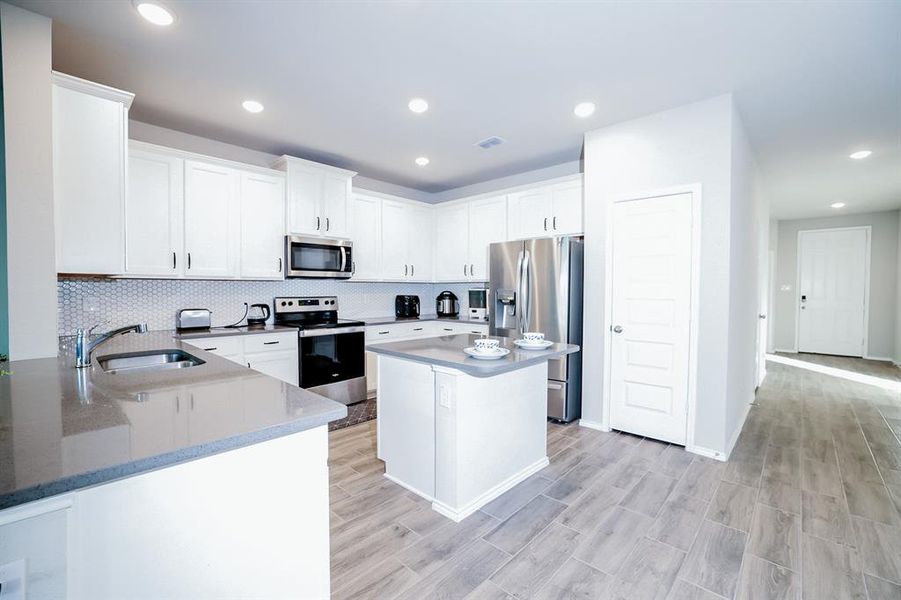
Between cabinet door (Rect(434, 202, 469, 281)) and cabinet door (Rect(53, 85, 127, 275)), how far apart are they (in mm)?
3429

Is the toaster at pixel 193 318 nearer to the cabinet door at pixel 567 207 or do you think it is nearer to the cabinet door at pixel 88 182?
the cabinet door at pixel 88 182

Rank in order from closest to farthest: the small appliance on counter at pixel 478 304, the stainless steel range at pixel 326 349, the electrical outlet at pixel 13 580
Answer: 1. the electrical outlet at pixel 13 580
2. the stainless steel range at pixel 326 349
3. the small appliance on counter at pixel 478 304

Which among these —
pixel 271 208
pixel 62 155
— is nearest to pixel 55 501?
pixel 62 155

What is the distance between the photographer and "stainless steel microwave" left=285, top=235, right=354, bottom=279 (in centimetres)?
385

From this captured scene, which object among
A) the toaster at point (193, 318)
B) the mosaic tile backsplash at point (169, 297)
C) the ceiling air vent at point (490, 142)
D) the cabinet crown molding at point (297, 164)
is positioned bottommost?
the toaster at point (193, 318)

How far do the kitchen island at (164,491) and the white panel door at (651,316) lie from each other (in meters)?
2.86

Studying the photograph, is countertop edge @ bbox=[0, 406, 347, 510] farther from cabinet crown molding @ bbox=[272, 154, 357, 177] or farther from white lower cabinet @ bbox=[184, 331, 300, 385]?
cabinet crown molding @ bbox=[272, 154, 357, 177]

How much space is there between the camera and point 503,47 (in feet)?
7.46

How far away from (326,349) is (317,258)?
37.4 inches

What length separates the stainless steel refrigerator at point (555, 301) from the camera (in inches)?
143

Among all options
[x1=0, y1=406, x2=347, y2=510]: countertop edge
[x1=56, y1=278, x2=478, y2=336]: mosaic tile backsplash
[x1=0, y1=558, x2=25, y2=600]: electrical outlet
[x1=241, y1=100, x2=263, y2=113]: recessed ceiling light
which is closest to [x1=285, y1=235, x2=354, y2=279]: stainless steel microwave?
[x1=56, y1=278, x2=478, y2=336]: mosaic tile backsplash

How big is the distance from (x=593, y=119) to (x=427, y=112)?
1383mm

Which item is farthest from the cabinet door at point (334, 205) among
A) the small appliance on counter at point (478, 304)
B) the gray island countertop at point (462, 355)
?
the gray island countertop at point (462, 355)

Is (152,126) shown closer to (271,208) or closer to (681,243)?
(271,208)
